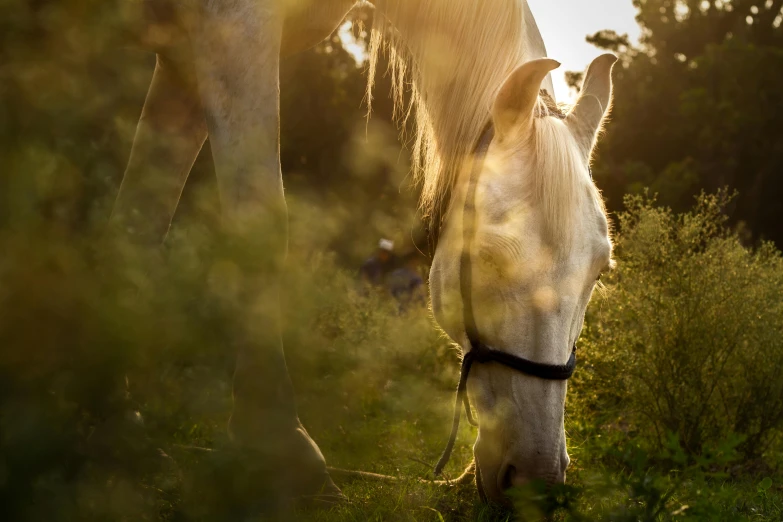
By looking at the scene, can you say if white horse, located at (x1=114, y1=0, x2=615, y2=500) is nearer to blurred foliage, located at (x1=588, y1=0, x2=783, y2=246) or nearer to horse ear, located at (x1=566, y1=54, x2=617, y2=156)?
horse ear, located at (x1=566, y1=54, x2=617, y2=156)

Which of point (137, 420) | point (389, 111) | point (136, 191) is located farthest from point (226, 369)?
point (389, 111)

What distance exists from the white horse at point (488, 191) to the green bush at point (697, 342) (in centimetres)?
175

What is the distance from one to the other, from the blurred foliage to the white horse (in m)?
12.9

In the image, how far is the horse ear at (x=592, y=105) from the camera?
2.59 m

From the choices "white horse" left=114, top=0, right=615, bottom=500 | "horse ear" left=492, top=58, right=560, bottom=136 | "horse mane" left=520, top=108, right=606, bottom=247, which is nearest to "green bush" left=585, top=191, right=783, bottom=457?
"white horse" left=114, top=0, right=615, bottom=500

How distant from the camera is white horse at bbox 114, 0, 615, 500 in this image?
2084 millimetres

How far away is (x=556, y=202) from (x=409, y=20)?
4.07 ft

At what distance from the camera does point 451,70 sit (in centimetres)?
273

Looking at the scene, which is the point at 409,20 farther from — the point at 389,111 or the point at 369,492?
the point at 389,111

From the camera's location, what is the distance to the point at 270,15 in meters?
2.35

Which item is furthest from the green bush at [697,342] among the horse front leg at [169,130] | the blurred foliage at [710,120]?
the blurred foliage at [710,120]

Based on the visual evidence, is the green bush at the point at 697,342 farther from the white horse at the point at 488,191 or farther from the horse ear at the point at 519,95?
the horse ear at the point at 519,95

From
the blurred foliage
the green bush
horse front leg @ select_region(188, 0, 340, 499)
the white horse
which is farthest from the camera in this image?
the blurred foliage

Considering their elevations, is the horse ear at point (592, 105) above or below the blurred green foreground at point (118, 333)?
above
